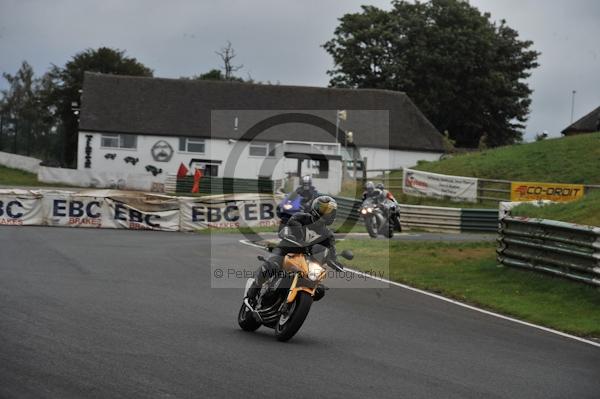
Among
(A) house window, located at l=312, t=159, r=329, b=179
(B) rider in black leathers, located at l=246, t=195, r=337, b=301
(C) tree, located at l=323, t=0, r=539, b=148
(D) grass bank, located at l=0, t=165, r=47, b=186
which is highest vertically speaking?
(C) tree, located at l=323, t=0, r=539, b=148

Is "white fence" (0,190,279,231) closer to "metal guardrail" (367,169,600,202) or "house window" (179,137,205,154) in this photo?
"metal guardrail" (367,169,600,202)

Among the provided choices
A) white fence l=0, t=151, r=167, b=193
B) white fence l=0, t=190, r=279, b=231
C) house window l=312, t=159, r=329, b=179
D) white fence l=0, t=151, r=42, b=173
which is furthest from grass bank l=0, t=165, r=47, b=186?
white fence l=0, t=190, r=279, b=231

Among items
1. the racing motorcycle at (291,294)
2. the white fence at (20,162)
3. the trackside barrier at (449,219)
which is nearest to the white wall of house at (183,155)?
the white fence at (20,162)

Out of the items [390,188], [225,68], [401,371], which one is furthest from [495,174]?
[225,68]

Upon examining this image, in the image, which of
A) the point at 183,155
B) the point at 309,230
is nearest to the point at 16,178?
the point at 183,155

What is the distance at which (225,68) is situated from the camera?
97000 mm

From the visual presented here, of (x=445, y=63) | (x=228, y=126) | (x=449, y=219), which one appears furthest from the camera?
(x=445, y=63)

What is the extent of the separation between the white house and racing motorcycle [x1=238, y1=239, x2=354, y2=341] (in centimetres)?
5150

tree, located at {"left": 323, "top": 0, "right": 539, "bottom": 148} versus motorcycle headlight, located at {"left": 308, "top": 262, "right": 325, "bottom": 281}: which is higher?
tree, located at {"left": 323, "top": 0, "right": 539, "bottom": 148}

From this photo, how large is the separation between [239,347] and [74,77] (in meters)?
71.7

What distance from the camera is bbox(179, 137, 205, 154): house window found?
66938 mm

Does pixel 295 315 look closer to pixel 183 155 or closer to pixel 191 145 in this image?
pixel 183 155

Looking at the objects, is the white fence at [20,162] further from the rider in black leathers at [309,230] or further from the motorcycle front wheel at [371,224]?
the rider in black leathers at [309,230]

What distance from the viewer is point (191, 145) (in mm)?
67062
